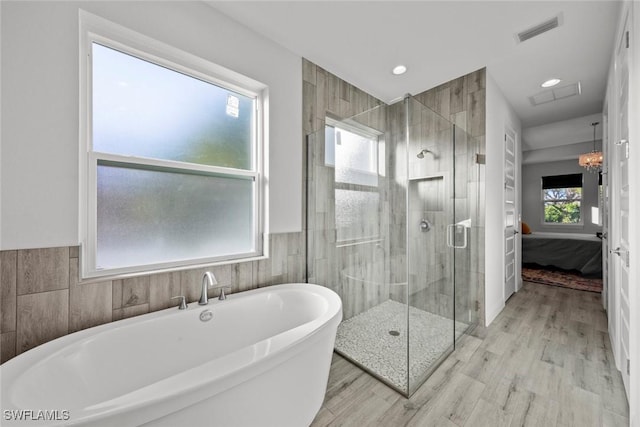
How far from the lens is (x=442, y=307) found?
7.27 feet

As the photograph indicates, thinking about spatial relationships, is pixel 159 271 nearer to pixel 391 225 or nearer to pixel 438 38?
pixel 391 225

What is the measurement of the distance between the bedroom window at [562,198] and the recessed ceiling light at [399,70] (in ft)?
21.3

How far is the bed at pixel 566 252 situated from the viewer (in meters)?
4.06

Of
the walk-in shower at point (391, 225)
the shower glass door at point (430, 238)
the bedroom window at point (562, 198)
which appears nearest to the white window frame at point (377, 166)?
the walk-in shower at point (391, 225)

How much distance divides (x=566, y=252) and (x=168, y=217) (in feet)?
20.1

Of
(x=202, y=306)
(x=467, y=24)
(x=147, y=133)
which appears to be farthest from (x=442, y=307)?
(x=147, y=133)

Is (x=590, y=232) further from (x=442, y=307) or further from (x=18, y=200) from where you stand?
(x=18, y=200)

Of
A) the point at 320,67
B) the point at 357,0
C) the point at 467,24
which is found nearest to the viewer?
the point at 357,0

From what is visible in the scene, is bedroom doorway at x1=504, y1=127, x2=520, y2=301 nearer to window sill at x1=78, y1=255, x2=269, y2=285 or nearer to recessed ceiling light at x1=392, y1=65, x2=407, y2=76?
recessed ceiling light at x1=392, y1=65, x2=407, y2=76

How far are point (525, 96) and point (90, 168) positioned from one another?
4.39 m

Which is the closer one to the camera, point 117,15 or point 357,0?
point 117,15

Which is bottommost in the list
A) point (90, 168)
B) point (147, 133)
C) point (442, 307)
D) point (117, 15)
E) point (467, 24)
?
point (442, 307)

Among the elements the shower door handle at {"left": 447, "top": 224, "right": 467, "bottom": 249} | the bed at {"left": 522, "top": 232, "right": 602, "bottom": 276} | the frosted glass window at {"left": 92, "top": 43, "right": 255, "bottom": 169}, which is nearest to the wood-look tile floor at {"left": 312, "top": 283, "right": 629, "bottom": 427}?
the shower door handle at {"left": 447, "top": 224, "right": 467, "bottom": 249}

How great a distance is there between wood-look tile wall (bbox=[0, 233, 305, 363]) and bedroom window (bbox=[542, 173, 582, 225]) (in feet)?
27.5
